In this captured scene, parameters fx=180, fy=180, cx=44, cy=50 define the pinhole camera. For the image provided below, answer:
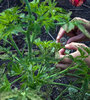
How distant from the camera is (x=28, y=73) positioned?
2.63 feet

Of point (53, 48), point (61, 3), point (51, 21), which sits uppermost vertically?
point (51, 21)

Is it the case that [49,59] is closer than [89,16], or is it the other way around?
[49,59]

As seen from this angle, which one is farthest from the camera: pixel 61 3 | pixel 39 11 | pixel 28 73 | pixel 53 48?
pixel 61 3

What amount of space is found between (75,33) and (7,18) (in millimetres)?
681

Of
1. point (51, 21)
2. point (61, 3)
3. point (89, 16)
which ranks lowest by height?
point (89, 16)

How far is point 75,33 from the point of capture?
1276 millimetres

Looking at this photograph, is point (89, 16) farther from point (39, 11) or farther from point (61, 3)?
point (39, 11)

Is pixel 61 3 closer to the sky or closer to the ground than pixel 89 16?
closer to the sky

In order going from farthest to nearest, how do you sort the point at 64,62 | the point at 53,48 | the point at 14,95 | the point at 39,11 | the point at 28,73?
1. the point at 64,62
2. the point at 53,48
3. the point at 28,73
4. the point at 39,11
5. the point at 14,95

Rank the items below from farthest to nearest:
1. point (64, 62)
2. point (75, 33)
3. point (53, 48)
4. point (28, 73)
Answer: point (75, 33), point (64, 62), point (53, 48), point (28, 73)

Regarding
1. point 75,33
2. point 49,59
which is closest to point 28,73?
point 49,59

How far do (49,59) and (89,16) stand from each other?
4.73 feet

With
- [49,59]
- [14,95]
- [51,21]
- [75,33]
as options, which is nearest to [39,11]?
[51,21]

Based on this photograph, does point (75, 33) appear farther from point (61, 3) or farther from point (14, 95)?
point (61, 3)
